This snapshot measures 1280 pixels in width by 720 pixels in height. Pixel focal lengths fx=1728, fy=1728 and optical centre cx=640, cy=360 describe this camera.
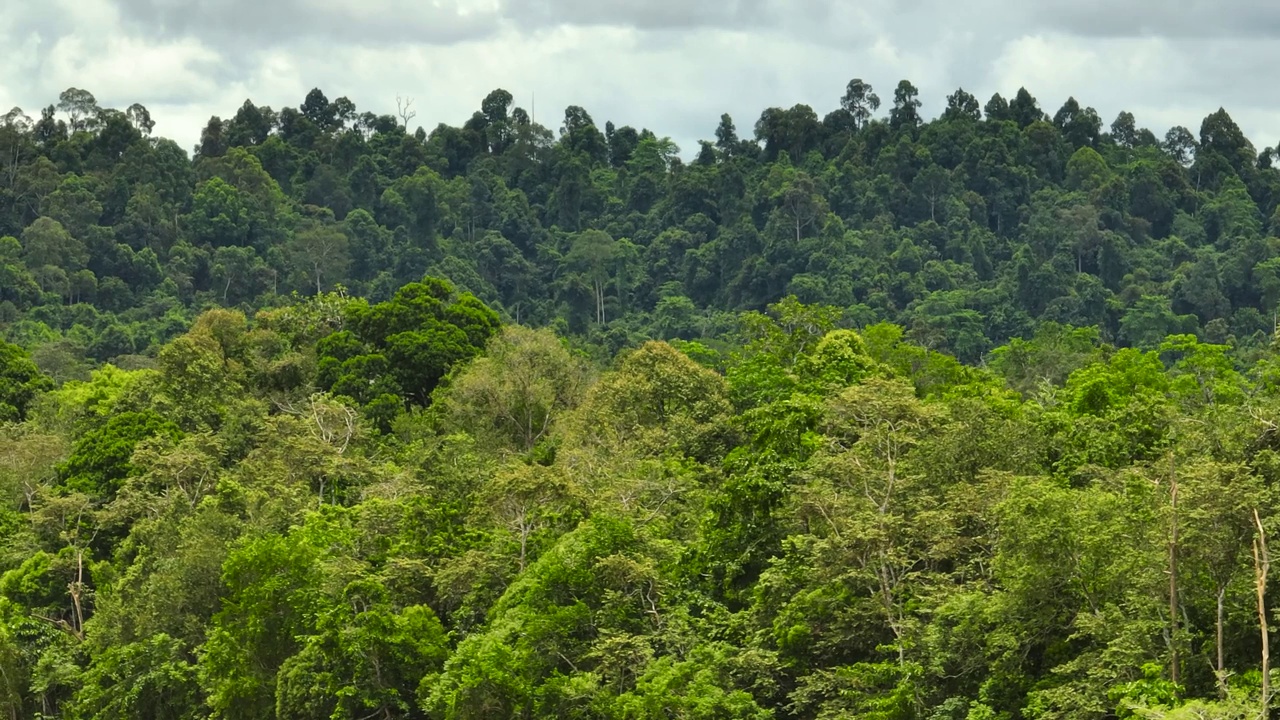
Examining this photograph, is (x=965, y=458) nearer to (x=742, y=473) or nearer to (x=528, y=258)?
(x=742, y=473)

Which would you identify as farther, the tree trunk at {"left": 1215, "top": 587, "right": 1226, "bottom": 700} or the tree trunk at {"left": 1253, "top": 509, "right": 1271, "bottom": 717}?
the tree trunk at {"left": 1215, "top": 587, "right": 1226, "bottom": 700}

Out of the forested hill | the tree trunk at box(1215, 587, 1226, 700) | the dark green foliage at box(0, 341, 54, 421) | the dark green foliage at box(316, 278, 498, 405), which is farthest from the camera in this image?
the forested hill

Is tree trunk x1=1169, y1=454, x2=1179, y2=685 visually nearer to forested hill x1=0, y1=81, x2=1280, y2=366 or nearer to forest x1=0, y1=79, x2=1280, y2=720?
forest x1=0, y1=79, x2=1280, y2=720

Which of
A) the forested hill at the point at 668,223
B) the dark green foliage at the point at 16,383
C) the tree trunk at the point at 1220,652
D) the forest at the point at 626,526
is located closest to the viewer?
the tree trunk at the point at 1220,652

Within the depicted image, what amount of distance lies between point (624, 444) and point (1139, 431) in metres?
9.47

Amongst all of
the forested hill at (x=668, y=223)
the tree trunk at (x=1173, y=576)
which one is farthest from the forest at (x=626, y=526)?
the forested hill at (x=668, y=223)

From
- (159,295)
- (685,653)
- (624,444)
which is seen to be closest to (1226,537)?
(685,653)

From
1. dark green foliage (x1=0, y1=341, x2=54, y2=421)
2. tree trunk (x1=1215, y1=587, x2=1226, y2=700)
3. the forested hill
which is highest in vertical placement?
the forested hill

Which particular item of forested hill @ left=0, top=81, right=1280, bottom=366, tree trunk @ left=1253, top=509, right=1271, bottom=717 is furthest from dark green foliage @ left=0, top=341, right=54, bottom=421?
tree trunk @ left=1253, top=509, right=1271, bottom=717

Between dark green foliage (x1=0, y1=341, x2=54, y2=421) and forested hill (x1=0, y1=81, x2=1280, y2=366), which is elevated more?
forested hill (x1=0, y1=81, x2=1280, y2=366)

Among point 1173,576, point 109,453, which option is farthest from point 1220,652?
point 109,453

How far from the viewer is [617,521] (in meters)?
24.0

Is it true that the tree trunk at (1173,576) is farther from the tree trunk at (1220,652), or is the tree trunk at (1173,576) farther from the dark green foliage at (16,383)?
the dark green foliage at (16,383)

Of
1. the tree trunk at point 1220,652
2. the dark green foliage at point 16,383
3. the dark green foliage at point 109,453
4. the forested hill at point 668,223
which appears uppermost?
the forested hill at point 668,223
